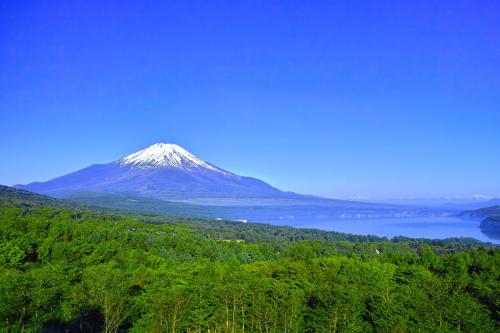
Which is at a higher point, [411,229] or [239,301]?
[239,301]

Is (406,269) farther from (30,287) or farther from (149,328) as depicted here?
(30,287)

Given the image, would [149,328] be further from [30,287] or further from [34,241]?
[34,241]

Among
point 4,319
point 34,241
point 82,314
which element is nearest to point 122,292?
point 82,314

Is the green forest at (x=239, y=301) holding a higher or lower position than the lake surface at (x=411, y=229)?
higher

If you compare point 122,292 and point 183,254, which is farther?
point 183,254

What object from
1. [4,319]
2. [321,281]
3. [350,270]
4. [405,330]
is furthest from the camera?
[350,270]

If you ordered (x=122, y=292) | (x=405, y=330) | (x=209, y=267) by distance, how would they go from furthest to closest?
(x=209, y=267) → (x=122, y=292) → (x=405, y=330)

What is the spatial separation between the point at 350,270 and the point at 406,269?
11.5 feet

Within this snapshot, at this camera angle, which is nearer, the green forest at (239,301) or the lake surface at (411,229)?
the green forest at (239,301)

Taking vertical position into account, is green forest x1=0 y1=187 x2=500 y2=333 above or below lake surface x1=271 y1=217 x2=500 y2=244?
above

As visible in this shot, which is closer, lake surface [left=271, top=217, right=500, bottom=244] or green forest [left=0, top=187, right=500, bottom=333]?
green forest [left=0, top=187, right=500, bottom=333]

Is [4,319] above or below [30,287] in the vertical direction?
below

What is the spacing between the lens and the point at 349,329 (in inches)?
619

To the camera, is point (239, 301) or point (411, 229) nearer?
point (239, 301)
